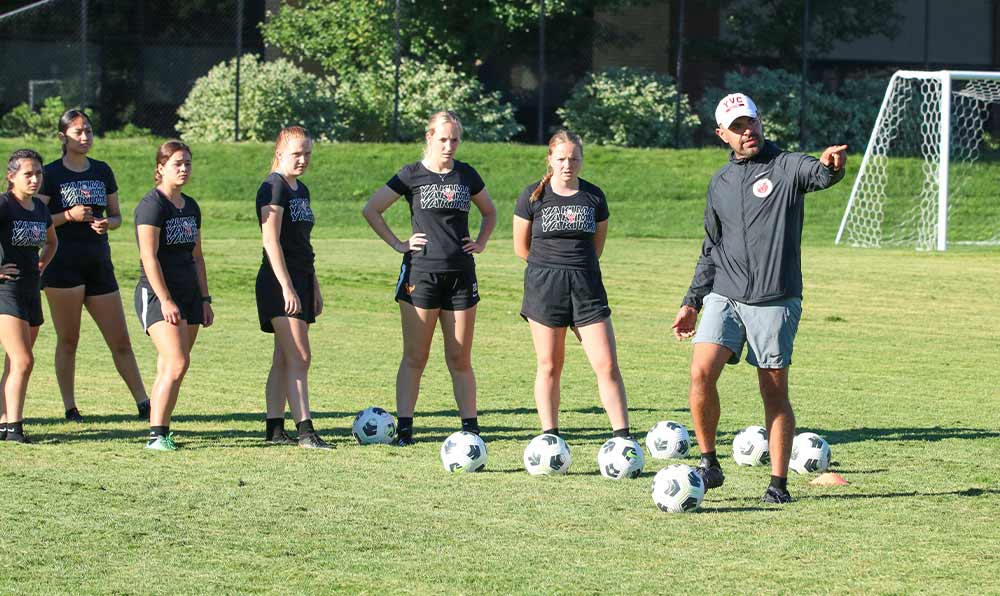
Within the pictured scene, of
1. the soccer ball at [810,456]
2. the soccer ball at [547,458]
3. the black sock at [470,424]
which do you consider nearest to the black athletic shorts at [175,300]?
the black sock at [470,424]

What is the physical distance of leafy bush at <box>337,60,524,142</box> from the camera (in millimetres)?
31031

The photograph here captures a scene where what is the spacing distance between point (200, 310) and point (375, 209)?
4.13 feet

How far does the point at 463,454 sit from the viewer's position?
7.89 m

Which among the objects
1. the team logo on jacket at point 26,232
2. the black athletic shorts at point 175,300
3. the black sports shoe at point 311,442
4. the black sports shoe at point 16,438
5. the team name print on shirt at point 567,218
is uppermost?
the team name print on shirt at point 567,218

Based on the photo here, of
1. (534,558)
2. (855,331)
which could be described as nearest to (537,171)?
(855,331)

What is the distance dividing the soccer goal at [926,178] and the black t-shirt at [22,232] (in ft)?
60.3

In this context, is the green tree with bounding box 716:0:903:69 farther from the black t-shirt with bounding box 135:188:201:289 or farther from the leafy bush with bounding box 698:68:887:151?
the black t-shirt with bounding box 135:188:201:289

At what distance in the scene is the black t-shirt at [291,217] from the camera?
337 inches

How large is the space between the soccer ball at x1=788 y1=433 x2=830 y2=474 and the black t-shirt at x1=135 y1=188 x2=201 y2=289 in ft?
12.4

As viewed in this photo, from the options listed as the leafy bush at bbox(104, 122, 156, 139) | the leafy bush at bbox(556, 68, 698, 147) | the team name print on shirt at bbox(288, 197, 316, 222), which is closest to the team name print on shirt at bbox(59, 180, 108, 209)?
the team name print on shirt at bbox(288, 197, 316, 222)

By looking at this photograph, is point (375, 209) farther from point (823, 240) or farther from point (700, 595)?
point (823, 240)

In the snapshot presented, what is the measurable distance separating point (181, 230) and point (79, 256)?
4.31 feet

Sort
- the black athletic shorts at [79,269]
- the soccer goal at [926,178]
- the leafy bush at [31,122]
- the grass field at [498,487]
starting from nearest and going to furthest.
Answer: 1. the grass field at [498,487]
2. the black athletic shorts at [79,269]
3. the soccer goal at [926,178]
4. the leafy bush at [31,122]

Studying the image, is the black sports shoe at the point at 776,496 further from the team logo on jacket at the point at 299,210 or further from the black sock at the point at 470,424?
the team logo on jacket at the point at 299,210
